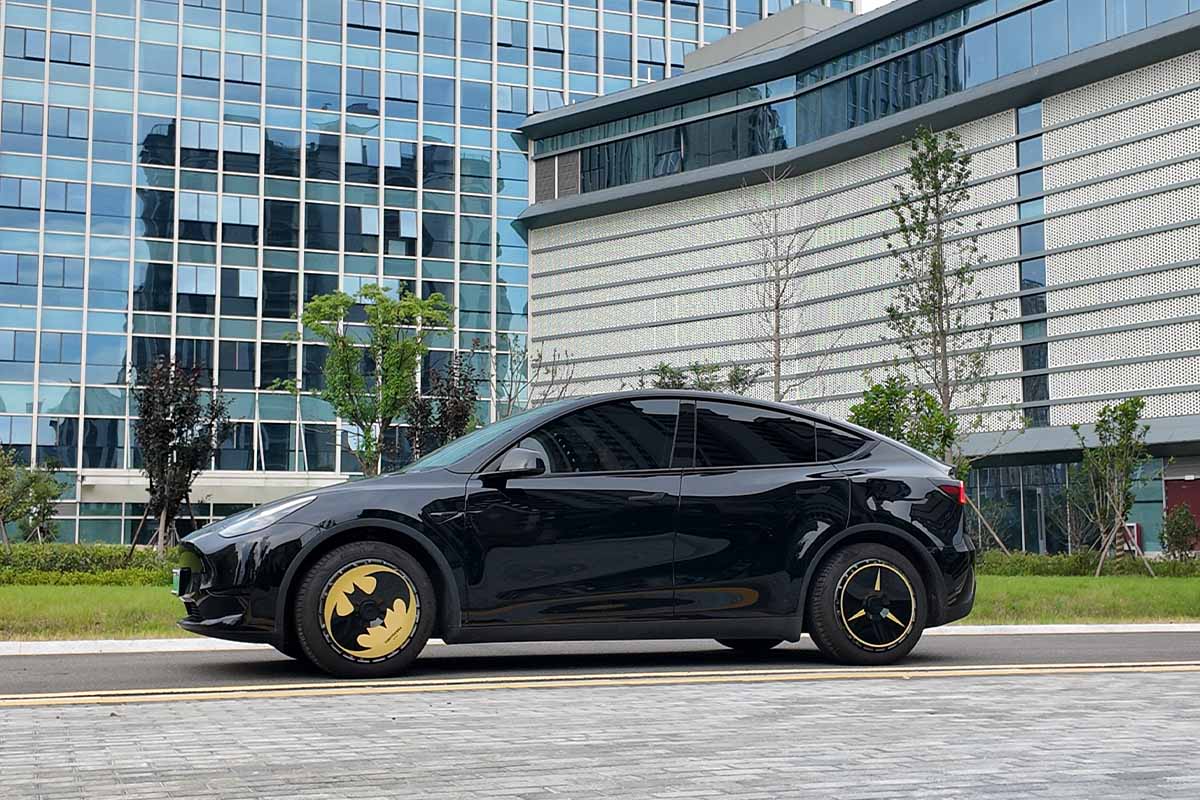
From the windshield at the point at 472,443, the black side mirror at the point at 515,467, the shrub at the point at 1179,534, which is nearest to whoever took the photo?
the black side mirror at the point at 515,467

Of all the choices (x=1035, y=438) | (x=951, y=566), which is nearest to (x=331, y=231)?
(x=1035, y=438)

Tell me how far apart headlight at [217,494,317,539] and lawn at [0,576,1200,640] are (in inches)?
169

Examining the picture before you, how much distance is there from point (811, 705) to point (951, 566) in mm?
2547

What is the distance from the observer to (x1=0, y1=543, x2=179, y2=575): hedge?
24.5 metres

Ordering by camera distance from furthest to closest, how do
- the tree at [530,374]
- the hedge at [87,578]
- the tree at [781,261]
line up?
the tree at [530,374], the tree at [781,261], the hedge at [87,578]

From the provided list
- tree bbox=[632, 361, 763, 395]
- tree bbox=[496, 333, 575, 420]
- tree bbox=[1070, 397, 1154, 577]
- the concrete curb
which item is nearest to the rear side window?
the concrete curb

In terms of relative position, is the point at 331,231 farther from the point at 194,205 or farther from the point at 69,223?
the point at 69,223

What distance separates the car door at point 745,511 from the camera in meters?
8.25

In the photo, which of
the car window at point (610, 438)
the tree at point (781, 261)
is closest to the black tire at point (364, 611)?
the car window at point (610, 438)

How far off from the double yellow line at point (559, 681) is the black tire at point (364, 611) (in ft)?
0.80

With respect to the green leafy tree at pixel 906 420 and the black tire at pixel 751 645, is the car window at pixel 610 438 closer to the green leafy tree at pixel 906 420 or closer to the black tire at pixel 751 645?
the black tire at pixel 751 645

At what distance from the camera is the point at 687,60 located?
67500 millimetres

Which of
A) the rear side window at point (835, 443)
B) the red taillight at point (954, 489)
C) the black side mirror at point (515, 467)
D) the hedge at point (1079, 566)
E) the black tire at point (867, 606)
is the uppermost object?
the rear side window at point (835, 443)

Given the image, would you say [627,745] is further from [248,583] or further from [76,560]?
[76,560]
